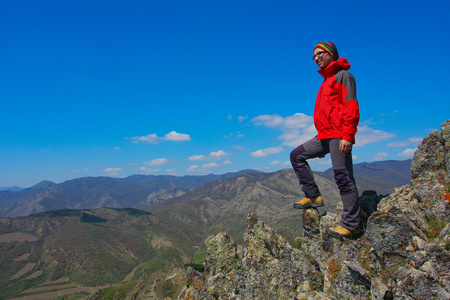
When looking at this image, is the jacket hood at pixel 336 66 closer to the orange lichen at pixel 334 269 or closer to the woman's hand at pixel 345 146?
the woman's hand at pixel 345 146

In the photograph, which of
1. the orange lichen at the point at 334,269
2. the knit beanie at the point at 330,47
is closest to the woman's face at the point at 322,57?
the knit beanie at the point at 330,47

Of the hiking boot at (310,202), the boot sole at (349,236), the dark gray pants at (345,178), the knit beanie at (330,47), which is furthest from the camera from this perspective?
the hiking boot at (310,202)

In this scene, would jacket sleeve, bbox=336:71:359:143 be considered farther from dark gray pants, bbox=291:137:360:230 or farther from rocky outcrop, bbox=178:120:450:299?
rocky outcrop, bbox=178:120:450:299

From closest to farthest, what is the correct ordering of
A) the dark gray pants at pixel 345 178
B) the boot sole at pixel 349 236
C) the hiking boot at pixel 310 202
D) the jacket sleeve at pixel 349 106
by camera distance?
the jacket sleeve at pixel 349 106 < the dark gray pants at pixel 345 178 < the boot sole at pixel 349 236 < the hiking boot at pixel 310 202

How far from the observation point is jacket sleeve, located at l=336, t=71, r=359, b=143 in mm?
6016

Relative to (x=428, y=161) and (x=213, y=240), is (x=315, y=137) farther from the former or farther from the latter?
(x=213, y=240)

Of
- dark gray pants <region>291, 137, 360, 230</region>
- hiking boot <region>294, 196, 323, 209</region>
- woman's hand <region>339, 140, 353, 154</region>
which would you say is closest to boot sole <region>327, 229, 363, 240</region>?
dark gray pants <region>291, 137, 360, 230</region>

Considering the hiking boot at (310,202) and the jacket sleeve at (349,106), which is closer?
the jacket sleeve at (349,106)

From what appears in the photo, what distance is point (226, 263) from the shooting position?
1081 centimetres

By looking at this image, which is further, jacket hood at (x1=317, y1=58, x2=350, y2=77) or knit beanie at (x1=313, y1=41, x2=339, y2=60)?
knit beanie at (x1=313, y1=41, x2=339, y2=60)

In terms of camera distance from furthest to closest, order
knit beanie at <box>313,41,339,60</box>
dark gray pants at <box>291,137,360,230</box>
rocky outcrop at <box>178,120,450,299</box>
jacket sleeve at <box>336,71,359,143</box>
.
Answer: knit beanie at <box>313,41,339,60</box> → dark gray pants at <box>291,137,360,230</box> → jacket sleeve at <box>336,71,359,143</box> → rocky outcrop at <box>178,120,450,299</box>

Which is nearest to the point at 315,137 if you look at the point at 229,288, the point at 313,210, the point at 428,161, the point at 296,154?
the point at 296,154

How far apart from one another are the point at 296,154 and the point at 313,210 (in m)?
2.15

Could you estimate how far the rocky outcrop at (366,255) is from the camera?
4703 millimetres
